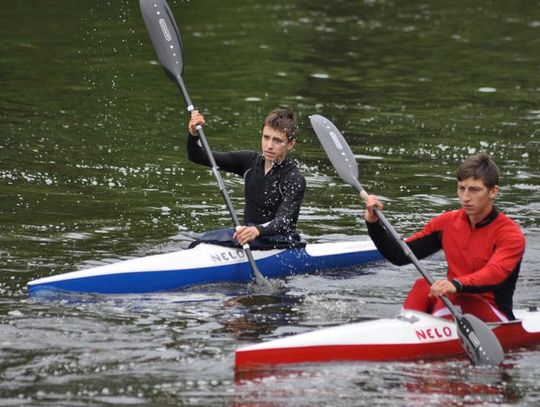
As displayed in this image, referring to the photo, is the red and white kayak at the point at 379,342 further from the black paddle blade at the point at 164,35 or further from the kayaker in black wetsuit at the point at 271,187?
the black paddle blade at the point at 164,35

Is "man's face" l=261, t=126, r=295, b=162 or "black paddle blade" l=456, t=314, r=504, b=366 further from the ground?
"man's face" l=261, t=126, r=295, b=162

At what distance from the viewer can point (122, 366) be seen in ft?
25.5

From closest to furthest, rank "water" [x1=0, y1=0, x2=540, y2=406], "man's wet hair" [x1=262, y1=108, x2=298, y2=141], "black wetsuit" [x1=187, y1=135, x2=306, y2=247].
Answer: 1. "water" [x1=0, y1=0, x2=540, y2=406]
2. "man's wet hair" [x1=262, y1=108, x2=298, y2=141]
3. "black wetsuit" [x1=187, y1=135, x2=306, y2=247]

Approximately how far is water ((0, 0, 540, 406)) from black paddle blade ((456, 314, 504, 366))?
0.34 feet

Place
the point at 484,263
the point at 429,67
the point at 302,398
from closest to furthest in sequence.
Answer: the point at 302,398 < the point at 484,263 < the point at 429,67

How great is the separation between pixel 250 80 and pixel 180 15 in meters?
7.63

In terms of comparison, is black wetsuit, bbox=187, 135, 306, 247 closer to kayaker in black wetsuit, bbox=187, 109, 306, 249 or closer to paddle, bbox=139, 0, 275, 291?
kayaker in black wetsuit, bbox=187, 109, 306, 249

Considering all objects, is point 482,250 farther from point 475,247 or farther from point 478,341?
point 478,341

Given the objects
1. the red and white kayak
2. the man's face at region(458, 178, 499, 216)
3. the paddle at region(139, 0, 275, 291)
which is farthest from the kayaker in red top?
the paddle at region(139, 0, 275, 291)

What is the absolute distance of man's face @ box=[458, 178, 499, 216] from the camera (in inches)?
320

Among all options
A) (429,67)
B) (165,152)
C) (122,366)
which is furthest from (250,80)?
(122,366)

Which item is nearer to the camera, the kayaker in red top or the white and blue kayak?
the kayaker in red top

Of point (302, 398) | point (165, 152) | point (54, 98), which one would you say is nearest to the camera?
point (302, 398)

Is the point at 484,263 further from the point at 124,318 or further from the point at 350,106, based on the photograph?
the point at 350,106
